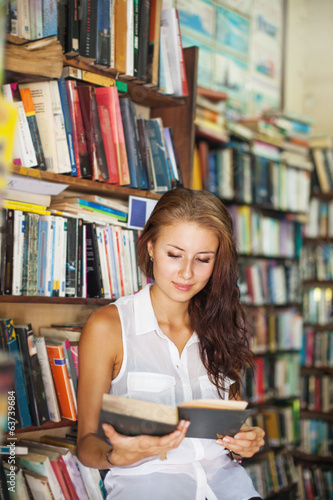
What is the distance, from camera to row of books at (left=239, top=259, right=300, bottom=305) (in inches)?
125

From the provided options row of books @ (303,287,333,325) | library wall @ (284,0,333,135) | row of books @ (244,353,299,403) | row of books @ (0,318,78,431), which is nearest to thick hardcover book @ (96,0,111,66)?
row of books @ (0,318,78,431)

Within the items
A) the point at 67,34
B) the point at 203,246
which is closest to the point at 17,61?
the point at 67,34

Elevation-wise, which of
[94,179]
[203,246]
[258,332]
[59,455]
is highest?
[94,179]

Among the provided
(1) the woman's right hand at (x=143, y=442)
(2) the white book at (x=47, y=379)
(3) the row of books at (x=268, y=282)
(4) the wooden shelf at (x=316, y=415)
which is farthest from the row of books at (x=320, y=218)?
(1) the woman's right hand at (x=143, y=442)

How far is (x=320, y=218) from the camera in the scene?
147 inches

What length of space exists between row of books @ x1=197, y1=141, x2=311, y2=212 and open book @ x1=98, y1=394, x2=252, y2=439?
1.72m

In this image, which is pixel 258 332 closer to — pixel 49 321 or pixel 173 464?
pixel 49 321

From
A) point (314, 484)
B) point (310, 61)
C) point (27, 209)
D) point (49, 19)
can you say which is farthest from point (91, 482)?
point (310, 61)

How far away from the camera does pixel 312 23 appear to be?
4117 millimetres

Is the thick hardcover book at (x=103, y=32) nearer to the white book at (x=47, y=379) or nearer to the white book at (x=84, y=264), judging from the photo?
the white book at (x=84, y=264)

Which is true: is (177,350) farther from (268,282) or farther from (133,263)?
(268,282)

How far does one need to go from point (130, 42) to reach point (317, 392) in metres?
2.69

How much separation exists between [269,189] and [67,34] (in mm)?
1936

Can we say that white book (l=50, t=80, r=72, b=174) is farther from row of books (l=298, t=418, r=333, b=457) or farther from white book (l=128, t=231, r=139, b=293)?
row of books (l=298, t=418, r=333, b=457)
